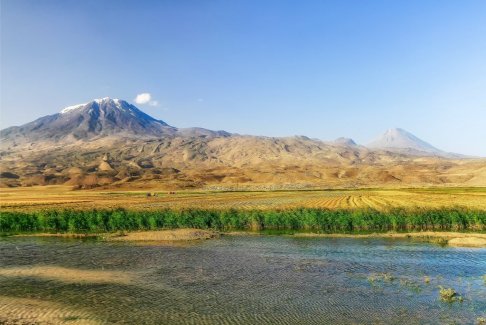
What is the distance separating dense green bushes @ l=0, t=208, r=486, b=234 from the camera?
53.6m

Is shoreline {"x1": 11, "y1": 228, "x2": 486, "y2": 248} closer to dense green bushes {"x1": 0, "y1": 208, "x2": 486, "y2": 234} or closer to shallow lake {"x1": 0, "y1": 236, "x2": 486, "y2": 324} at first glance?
dense green bushes {"x1": 0, "y1": 208, "x2": 486, "y2": 234}

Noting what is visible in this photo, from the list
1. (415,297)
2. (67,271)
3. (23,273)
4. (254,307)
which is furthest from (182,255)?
(415,297)

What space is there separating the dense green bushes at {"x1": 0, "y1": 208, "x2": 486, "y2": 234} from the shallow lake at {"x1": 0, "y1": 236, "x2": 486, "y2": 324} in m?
8.86

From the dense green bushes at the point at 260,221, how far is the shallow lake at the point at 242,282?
29.1ft

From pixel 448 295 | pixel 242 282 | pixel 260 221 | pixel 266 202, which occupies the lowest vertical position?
pixel 242 282

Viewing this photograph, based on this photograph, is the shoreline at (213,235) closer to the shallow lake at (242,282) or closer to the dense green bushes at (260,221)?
the dense green bushes at (260,221)

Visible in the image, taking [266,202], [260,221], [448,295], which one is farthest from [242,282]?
[266,202]

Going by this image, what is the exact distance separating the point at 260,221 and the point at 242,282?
2608 cm

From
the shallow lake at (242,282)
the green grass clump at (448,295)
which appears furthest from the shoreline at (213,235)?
the green grass clump at (448,295)

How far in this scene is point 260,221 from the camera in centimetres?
5544

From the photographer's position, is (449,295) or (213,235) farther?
(213,235)

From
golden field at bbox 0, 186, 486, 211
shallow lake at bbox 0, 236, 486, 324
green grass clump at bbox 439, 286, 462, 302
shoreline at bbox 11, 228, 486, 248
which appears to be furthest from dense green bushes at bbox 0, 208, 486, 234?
green grass clump at bbox 439, 286, 462, 302

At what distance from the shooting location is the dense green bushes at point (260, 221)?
5362 cm

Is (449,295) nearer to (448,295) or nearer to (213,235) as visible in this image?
(448,295)
